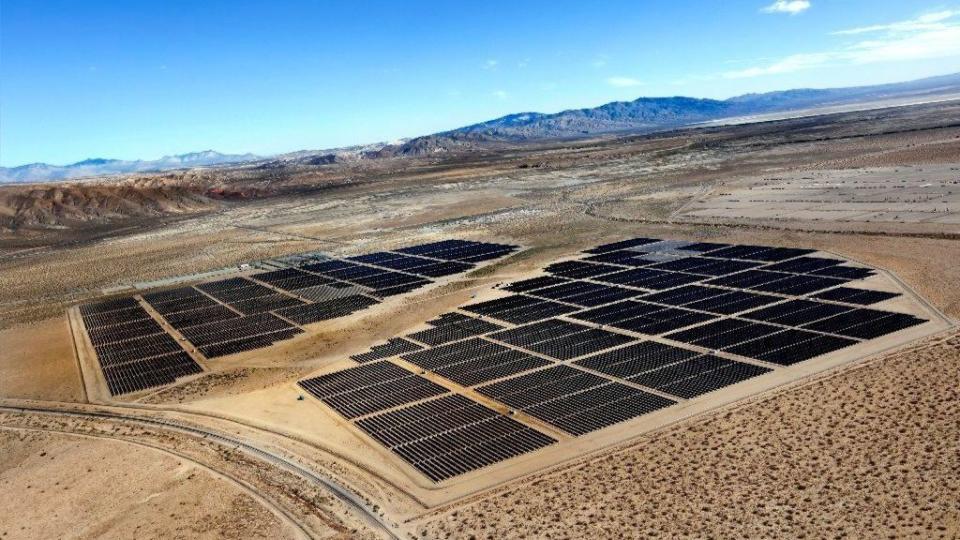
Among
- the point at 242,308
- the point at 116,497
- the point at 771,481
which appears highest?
the point at 242,308

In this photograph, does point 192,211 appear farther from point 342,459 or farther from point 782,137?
point 782,137

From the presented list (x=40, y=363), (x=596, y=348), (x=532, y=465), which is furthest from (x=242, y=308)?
(x=532, y=465)

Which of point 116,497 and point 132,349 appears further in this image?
point 132,349

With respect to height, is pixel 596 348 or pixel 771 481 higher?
pixel 596 348

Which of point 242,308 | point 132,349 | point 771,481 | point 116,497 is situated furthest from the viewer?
point 242,308

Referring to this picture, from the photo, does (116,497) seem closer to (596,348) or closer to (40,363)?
(40,363)

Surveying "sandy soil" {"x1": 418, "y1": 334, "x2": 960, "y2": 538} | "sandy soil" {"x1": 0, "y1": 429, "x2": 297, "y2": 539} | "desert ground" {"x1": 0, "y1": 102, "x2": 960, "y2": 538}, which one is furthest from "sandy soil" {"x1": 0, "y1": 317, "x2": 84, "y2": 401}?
"sandy soil" {"x1": 418, "y1": 334, "x2": 960, "y2": 538}
